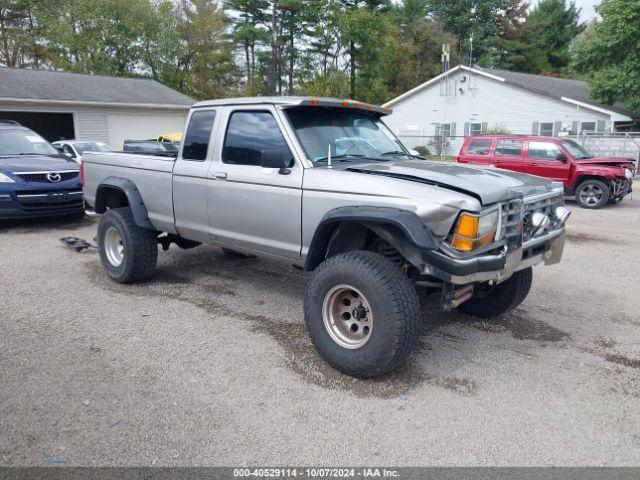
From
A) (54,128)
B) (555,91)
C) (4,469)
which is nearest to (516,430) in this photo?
(4,469)

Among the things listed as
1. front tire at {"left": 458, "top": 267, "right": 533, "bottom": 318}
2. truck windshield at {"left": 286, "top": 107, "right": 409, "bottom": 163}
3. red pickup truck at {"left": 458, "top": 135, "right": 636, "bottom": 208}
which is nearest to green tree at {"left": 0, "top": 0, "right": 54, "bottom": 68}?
red pickup truck at {"left": 458, "top": 135, "right": 636, "bottom": 208}

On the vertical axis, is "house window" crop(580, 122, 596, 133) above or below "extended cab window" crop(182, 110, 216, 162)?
above

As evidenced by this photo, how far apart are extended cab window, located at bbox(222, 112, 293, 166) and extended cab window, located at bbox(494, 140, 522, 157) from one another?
10541 millimetres

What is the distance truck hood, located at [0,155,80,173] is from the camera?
9.34 meters

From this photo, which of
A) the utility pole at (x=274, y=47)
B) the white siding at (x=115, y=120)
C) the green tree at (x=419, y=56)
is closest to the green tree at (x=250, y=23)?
the utility pole at (x=274, y=47)

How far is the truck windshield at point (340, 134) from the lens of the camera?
15.4 feet

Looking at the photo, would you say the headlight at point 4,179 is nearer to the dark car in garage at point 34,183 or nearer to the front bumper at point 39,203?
the dark car in garage at point 34,183

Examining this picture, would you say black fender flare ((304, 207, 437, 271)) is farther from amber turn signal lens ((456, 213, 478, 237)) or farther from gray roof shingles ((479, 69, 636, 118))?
gray roof shingles ((479, 69, 636, 118))

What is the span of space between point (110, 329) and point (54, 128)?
2670 cm

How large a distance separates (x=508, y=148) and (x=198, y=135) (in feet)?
34.8

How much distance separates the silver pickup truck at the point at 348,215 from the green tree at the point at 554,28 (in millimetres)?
55489

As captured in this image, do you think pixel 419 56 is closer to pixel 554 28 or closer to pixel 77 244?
pixel 554 28

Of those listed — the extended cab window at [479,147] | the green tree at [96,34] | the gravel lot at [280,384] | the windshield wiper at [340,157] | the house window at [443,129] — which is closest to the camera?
the gravel lot at [280,384]

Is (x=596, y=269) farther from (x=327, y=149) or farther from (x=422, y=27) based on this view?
(x=422, y=27)
